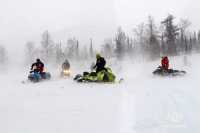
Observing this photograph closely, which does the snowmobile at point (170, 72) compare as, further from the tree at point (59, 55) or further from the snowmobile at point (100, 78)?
the tree at point (59, 55)

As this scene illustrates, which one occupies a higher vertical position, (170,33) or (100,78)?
(170,33)

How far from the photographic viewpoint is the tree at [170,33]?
206ft

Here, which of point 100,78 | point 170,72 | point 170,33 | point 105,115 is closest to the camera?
point 105,115

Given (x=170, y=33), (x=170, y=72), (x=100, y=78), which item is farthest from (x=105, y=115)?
(x=170, y=33)

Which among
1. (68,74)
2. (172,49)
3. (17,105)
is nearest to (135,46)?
(172,49)

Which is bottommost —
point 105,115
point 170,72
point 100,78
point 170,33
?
point 105,115

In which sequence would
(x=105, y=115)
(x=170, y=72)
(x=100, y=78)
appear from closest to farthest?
1. (x=105, y=115)
2. (x=100, y=78)
3. (x=170, y=72)

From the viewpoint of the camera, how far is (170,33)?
6331 centimetres

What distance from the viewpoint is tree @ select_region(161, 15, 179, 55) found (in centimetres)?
6291

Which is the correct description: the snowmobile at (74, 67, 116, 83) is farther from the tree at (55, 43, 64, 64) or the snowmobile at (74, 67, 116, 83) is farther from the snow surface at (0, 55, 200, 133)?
the tree at (55, 43, 64, 64)

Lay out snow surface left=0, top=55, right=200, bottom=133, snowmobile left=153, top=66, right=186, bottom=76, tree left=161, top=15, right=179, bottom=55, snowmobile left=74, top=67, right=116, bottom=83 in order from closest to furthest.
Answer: snow surface left=0, top=55, right=200, bottom=133
snowmobile left=74, top=67, right=116, bottom=83
snowmobile left=153, top=66, right=186, bottom=76
tree left=161, top=15, right=179, bottom=55

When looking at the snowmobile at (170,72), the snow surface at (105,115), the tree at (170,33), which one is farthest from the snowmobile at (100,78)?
the tree at (170,33)

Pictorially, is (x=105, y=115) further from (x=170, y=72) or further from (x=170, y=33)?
(x=170, y=33)

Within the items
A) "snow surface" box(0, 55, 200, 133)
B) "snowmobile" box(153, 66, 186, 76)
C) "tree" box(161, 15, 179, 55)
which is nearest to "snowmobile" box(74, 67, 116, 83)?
"snowmobile" box(153, 66, 186, 76)
